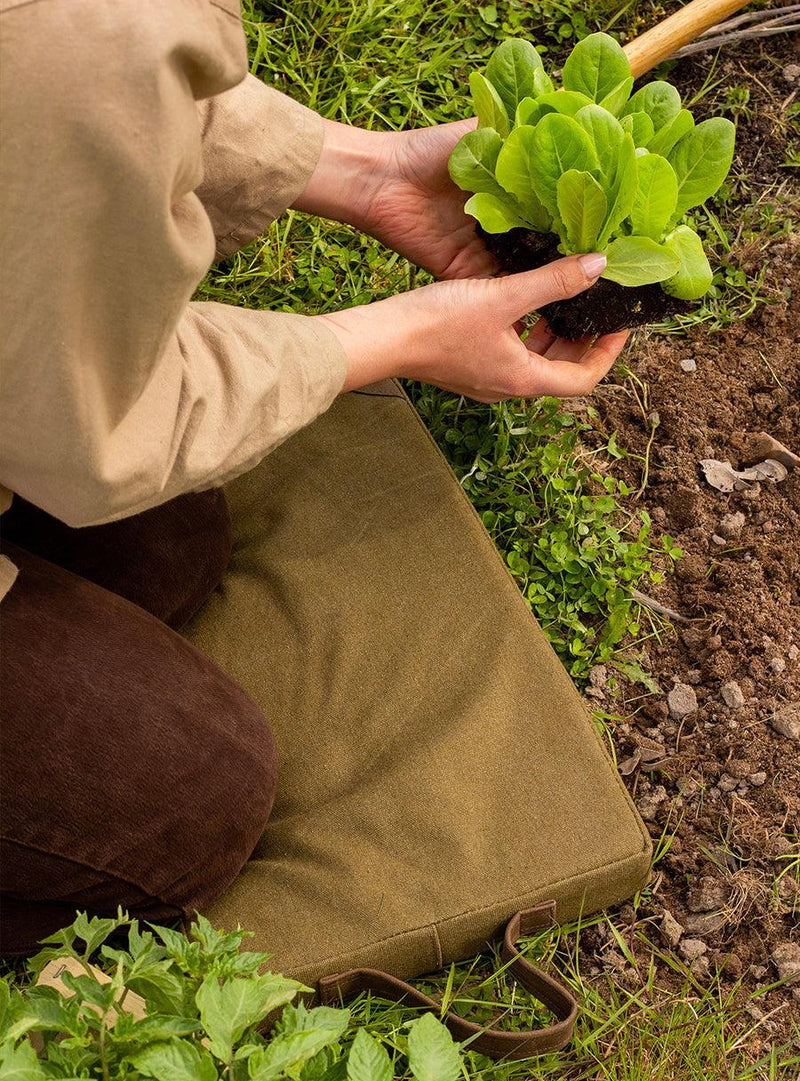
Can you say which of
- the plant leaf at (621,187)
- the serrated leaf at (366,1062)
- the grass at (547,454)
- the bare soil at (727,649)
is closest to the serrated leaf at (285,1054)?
the serrated leaf at (366,1062)

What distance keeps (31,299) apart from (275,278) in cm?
132

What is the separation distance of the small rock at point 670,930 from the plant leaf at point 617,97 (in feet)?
4.48

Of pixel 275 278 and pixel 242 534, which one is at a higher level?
pixel 275 278

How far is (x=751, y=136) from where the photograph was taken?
2375 mm

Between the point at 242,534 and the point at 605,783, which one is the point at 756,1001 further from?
the point at 242,534

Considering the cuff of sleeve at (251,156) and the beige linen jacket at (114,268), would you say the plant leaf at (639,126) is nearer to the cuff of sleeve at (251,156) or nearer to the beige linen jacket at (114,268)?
the cuff of sleeve at (251,156)

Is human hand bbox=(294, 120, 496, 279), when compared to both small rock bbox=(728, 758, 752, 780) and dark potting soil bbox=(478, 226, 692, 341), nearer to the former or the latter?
dark potting soil bbox=(478, 226, 692, 341)

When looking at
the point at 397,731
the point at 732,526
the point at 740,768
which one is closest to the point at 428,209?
the point at 732,526

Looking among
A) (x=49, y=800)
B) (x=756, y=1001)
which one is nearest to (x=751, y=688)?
(x=756, y=1001)

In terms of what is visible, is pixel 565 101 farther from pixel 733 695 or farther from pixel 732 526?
pixel 733 695

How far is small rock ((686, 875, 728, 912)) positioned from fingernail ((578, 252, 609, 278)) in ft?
3.47

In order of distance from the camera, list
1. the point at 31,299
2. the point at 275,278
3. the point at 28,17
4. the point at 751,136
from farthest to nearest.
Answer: the point at 751,136 < the point at 275,278 < the point at 31,299 < the point at 28,17

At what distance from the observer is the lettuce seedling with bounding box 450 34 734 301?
1.52 metres

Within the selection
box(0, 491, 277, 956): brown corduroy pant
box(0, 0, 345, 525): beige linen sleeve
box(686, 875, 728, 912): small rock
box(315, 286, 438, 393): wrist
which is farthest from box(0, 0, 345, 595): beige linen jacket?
box(686, 875, 728, 912): small rock
